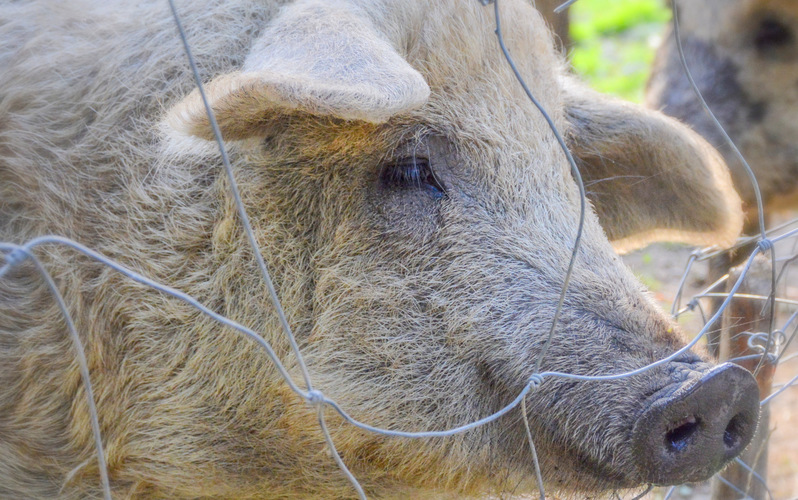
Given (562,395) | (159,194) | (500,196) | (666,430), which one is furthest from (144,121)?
(666,430)

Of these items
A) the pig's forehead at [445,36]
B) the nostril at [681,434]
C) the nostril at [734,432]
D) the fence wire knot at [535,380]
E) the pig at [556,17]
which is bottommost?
the nostril at [734,432]

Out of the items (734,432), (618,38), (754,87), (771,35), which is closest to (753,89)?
(754,87)

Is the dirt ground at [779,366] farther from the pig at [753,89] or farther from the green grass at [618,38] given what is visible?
the green grass at [618,38]

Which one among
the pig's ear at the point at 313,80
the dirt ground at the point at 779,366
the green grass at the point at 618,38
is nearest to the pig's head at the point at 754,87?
the dirt ground at the point at 779,366

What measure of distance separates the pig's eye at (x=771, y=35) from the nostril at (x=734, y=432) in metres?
2.82

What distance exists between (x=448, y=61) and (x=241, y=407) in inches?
47.5

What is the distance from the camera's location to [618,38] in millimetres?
9750

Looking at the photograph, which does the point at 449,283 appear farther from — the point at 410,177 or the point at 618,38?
the point at 618,38

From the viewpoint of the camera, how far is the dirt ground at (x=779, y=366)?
4.16 metres

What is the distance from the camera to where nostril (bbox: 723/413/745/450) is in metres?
2.17

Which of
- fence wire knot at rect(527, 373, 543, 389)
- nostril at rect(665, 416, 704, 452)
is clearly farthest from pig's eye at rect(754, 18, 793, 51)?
fence wire knot at rect(527, 373, 543, 389)

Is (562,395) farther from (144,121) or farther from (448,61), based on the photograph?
(144,121)

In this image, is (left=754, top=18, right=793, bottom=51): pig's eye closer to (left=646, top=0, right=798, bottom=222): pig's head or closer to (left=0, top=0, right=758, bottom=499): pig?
(left=646, top=0, right=798, bottom=222): pig's head

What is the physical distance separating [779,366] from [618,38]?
571 cm
